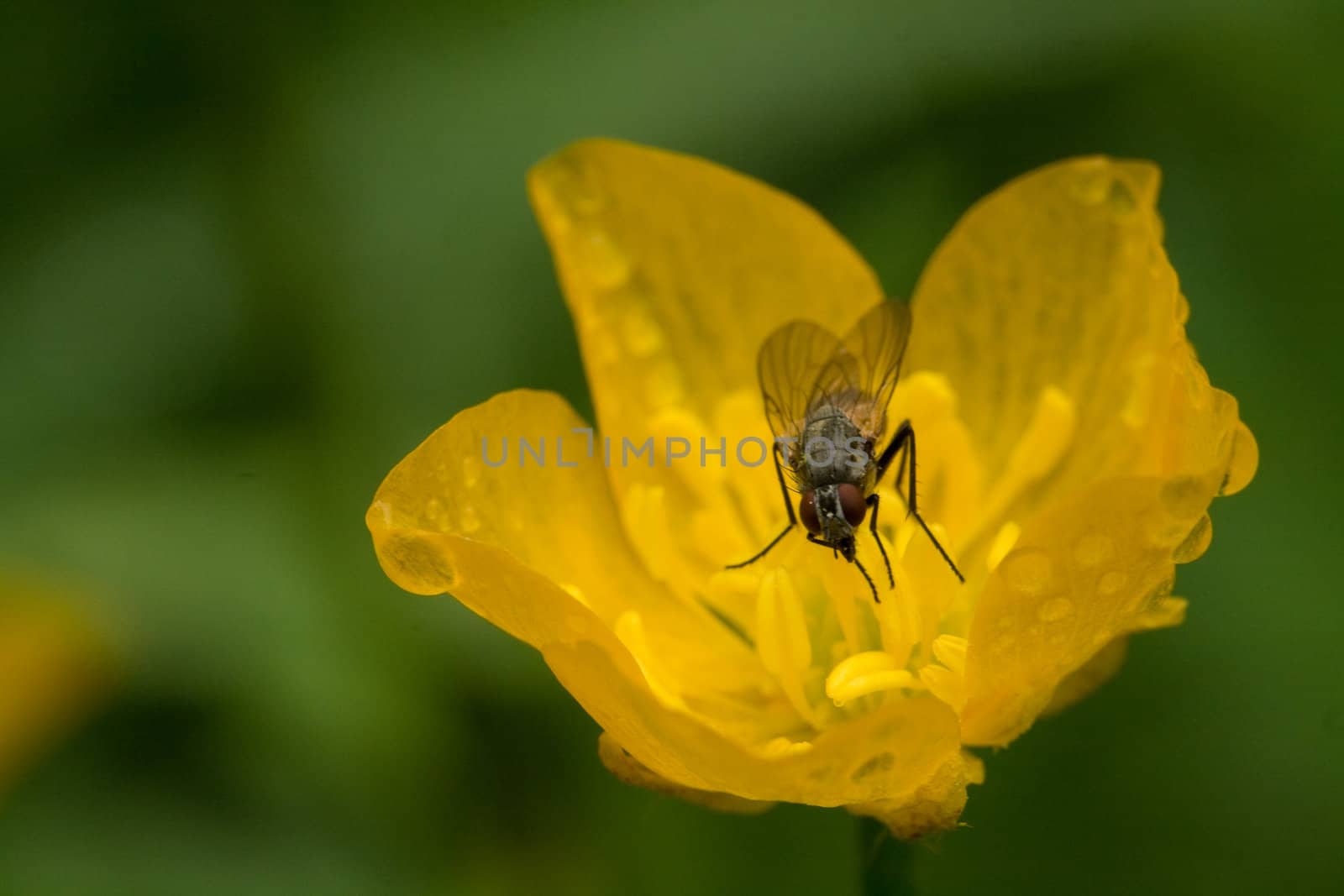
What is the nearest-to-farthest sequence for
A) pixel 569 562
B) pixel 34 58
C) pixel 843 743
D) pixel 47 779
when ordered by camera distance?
pixel 843 743 → pixel 569 562 → pixel 47 779 → pixel 34 58

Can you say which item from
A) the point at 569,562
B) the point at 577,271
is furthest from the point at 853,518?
the point at 577,271

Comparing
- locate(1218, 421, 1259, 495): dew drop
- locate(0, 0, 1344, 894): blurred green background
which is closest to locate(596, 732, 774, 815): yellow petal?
locate(1218, 421, 1259, 495): dew drop

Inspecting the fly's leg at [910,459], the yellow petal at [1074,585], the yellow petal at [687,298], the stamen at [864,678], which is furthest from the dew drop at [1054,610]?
the yellow petal at [687,298]

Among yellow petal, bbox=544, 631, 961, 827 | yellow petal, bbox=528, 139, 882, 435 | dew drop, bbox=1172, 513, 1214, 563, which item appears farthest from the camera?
yellow petal, bbox=528, 139, 882, 435

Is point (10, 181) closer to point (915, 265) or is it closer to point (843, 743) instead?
point (915, 265)

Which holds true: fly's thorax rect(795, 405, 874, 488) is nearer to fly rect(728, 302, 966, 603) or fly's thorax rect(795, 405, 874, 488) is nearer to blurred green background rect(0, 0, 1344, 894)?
fly rect(728, 302, 966, 603)

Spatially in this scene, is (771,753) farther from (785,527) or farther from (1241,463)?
(785,527)
